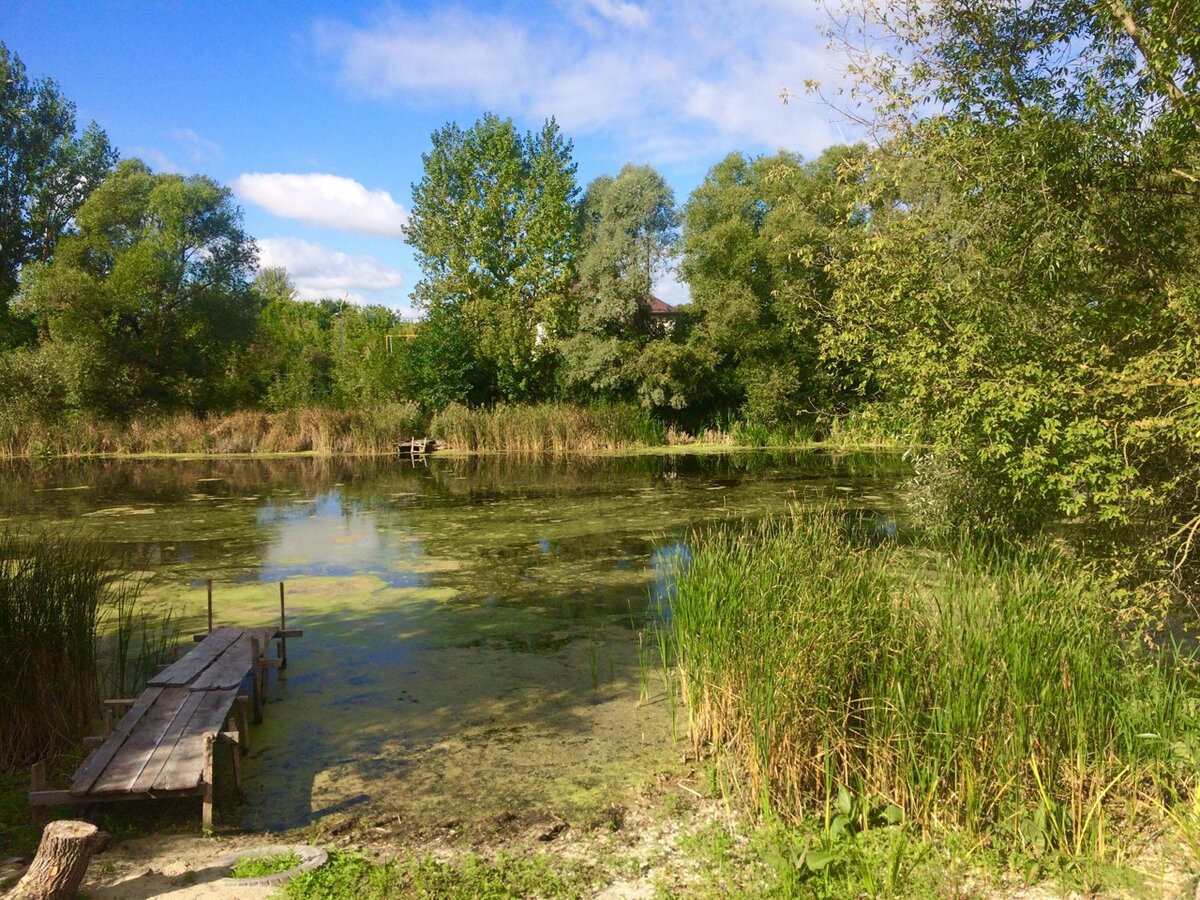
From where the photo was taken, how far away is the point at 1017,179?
4.87 m

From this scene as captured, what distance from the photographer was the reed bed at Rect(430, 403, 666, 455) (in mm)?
20734

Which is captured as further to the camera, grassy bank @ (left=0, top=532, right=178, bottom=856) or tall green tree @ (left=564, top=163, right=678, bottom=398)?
tall green tree @ (left=564, top=163, right=678, bottom=398)

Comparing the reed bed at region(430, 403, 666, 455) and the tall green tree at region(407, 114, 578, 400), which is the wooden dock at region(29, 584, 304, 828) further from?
the tall green tree at region(407, 114, 578, 400)

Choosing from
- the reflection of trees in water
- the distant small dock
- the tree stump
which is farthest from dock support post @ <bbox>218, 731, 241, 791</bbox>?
the distant small dock

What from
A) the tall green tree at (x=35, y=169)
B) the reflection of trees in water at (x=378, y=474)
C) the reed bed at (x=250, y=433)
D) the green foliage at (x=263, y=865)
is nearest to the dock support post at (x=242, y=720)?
the green foliage at (x=263, y=865)

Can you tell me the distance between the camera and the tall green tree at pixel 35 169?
26.5 m

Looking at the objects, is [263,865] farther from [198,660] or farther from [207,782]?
[198,660]

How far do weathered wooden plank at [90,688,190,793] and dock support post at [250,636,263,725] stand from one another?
0.47 metres

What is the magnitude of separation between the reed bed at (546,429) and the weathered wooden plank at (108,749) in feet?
53.5

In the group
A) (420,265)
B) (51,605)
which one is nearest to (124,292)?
(420,265)

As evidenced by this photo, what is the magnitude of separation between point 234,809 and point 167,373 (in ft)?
74.9

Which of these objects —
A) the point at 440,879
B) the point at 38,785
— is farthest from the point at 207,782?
the point at 440,879

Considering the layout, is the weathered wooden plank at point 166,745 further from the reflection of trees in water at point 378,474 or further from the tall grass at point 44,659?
the reflection of trees in water at point 378,474

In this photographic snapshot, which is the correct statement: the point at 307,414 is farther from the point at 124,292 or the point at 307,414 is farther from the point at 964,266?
the point at 964,266
